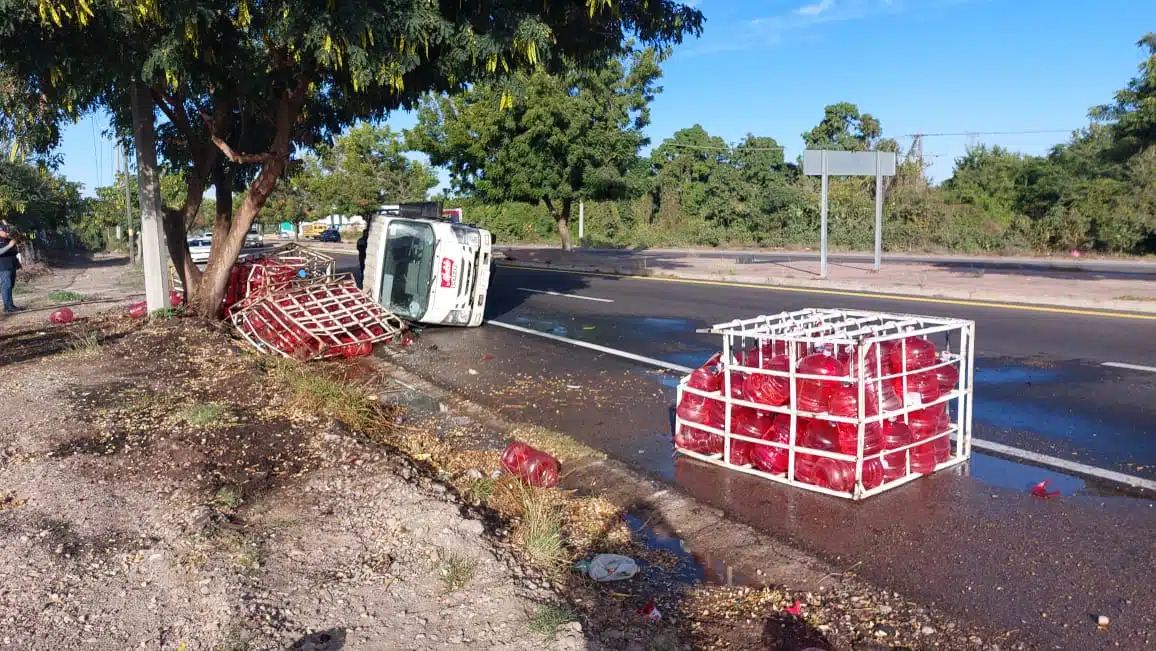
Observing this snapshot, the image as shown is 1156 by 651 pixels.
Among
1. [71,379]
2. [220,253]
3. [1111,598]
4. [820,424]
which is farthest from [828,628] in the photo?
[220,253]

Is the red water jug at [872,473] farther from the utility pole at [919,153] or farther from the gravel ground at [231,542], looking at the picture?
the utility pole at [919,153]

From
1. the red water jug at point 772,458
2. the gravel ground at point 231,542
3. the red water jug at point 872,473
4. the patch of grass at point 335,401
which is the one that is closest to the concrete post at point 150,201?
the patch of grass at point 335,401

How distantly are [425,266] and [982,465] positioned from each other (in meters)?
9.14

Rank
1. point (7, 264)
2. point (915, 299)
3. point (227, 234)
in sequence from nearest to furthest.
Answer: point (227, 234) < point (7, 264) < point (915, 299)

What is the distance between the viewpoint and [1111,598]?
4.16 meters

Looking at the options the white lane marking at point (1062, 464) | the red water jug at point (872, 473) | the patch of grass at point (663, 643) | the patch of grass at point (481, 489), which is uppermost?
the red water jug at point (872, 473)

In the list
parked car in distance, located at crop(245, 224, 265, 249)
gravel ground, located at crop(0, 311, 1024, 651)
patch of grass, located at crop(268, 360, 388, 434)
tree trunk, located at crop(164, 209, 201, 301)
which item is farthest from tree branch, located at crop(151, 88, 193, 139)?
parked car in distance, located at crop(245, 224, 265, 249)

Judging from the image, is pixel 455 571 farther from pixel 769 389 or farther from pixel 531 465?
pixel 769 389

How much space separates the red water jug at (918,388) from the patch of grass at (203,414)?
534cm

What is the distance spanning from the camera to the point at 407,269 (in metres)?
13.6

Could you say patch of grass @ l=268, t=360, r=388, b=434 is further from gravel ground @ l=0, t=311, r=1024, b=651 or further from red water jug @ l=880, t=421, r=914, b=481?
red water jug @ l=880, t=421, r=914, b=481

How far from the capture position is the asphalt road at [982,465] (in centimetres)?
429

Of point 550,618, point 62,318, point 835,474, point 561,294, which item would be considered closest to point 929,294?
point 561,294

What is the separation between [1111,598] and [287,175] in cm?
1461
